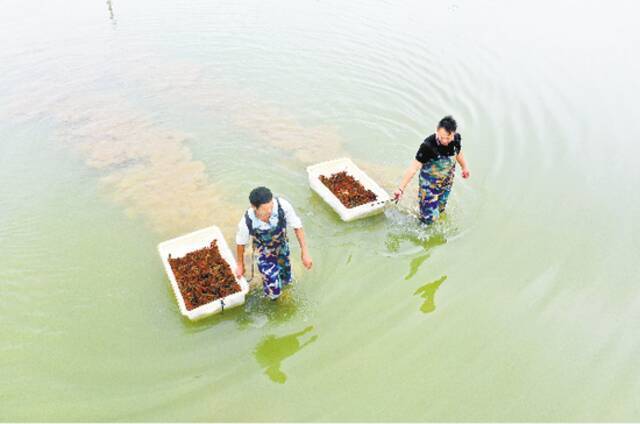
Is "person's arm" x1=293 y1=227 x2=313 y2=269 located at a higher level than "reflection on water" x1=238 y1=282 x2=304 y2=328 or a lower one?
higher

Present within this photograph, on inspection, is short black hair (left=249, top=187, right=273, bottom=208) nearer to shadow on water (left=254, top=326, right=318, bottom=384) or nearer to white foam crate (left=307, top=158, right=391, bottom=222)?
shadow on water (left=254, top=326, right=318, bottom=384)

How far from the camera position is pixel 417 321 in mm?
5039

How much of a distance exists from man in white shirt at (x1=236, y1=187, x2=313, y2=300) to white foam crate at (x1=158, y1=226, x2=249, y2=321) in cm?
35

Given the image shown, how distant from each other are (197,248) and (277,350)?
1690 millimetres

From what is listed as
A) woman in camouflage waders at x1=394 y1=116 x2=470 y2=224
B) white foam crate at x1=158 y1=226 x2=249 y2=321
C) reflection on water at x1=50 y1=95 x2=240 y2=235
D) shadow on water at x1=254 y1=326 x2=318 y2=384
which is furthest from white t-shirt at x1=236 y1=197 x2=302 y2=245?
reflection on water at x1=50 y1=95 x2=240 y2=235

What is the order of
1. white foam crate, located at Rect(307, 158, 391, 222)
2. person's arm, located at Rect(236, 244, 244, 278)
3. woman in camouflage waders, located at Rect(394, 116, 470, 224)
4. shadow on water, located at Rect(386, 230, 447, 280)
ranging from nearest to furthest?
person's arm, located at Rect(236, 244, 244, 278)
woman in camouflage waders, located at Rect(394, 116, 470, 224)
shadow on water, located at Rect(386, 230, 447, 280)
white foam crate, located at Rect(307, 158, 391, 222)

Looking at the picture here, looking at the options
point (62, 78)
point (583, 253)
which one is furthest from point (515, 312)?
point (62, 78)

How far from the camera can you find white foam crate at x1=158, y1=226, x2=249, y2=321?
4.71m

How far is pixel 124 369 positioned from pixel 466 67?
8995 millimetres

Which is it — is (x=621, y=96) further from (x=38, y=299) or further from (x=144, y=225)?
(x=38, y=299)

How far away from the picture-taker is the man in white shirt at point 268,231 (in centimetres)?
400

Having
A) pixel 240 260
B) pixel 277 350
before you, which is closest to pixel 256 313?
pixel 277 350

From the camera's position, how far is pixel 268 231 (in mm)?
4277

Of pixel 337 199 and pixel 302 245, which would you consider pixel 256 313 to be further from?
pixel 337 199
